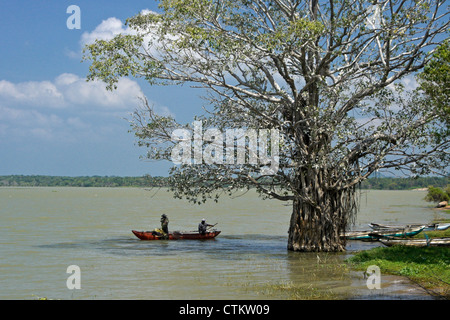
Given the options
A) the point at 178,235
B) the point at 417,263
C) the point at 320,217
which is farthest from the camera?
the point at 178,235

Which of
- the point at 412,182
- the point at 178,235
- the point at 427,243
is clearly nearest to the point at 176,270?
the point at 427,243

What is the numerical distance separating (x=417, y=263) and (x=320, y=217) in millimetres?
5607

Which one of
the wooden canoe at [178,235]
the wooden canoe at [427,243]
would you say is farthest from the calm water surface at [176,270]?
the wooden canoe at [427,243]

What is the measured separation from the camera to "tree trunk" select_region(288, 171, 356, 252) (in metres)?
22.7

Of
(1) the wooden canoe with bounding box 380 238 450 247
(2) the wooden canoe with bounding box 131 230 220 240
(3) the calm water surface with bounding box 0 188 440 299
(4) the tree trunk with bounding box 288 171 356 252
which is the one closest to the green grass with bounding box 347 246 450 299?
(3) the calm water surface with bounding box 0 188 440 299

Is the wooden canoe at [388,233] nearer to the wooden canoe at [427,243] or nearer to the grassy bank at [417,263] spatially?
the wooden canoe at [427,243]

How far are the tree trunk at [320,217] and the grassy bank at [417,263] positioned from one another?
2.57 m

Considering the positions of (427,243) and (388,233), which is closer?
(427,243)

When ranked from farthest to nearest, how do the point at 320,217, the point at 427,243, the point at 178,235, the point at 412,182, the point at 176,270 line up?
the point at 412,182
the point at 178,235
the point at 320,217
the point at 427,243
the point at 176,270

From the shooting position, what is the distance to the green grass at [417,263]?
15203 millimetres

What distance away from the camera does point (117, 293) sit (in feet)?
53.2

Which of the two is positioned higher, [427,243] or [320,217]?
[320,217]

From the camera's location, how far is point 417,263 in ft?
58.1

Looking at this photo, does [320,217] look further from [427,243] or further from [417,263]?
[417,263]
